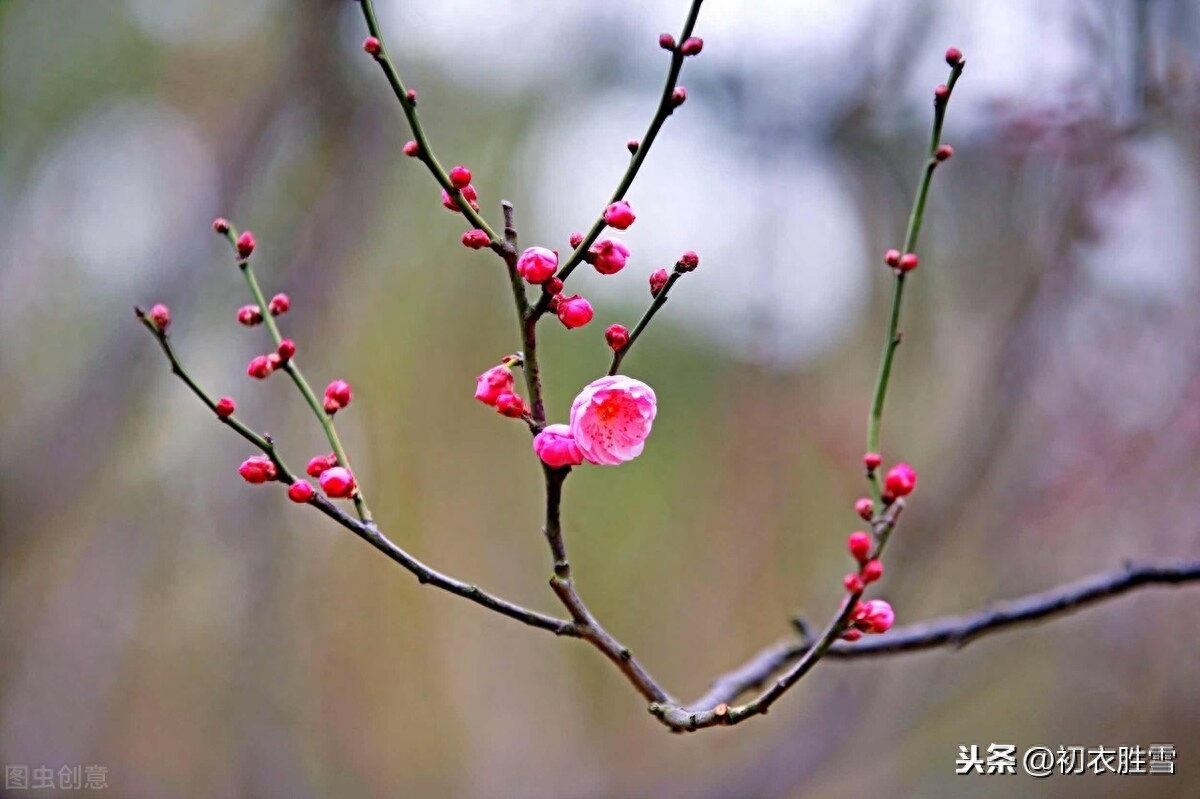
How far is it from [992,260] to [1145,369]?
30 centimetres

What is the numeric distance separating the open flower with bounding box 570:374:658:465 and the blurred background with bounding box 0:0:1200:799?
40.2 inches

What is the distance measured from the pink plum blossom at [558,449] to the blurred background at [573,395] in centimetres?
107

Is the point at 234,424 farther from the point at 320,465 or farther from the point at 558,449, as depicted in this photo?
the point at 558,449

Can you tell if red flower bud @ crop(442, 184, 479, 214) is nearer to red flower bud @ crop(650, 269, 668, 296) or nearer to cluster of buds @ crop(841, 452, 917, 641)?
red flower bud @ crop(650, 269, 668, 296)

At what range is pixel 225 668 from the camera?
5.62 ft

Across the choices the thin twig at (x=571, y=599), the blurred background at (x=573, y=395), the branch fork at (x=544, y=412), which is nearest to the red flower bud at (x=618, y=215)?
the branch fork at (x=544, y=412)

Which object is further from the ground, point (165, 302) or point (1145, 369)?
point (165, 302)

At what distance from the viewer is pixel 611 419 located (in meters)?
0.39

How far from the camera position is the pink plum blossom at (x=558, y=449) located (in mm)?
374

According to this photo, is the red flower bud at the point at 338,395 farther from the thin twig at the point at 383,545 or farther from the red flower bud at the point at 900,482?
the red flower bud at the point at 900,482

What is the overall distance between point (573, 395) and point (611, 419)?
4.07 ft

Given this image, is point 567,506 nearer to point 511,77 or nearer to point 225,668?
point 225,668

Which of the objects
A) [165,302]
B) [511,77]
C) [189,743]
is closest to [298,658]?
[189,743]

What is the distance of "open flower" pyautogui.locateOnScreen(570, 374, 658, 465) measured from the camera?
1.25ft
